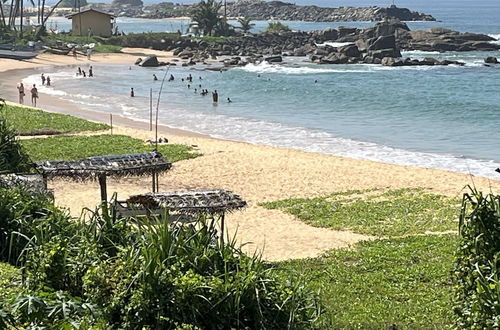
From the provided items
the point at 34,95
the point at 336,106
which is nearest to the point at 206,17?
the point at 336,106

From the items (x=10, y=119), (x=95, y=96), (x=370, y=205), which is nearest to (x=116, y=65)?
(x=95, y=96)

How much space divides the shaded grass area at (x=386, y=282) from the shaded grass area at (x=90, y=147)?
1151cm

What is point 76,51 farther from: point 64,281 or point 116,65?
point 64,281

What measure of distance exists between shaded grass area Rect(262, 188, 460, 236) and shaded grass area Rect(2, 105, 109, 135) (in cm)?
1272

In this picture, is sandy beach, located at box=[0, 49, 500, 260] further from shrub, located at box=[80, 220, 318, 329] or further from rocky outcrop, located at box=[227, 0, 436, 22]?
rocky outcrop, located at box=[227, 0, 436, 22]

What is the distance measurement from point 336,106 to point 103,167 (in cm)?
2892

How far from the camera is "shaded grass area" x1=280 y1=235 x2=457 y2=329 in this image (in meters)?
10.3

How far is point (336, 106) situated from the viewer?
43625 millimetres

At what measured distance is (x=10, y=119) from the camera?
30984 mm

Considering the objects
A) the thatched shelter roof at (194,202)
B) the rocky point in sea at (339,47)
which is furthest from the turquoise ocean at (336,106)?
the thatched shelter roof at (194,202)

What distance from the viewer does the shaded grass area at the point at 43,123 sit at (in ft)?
95.6

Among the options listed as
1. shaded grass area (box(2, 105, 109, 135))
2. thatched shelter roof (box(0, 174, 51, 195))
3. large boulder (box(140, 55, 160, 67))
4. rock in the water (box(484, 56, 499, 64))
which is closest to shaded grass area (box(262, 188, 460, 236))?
thatched shelter roof (box(0, 174, 51, 195))

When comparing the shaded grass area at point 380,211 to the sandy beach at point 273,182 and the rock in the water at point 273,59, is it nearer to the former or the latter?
the sandy beach at point 273,182

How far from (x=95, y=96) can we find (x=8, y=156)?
32.3 metres
